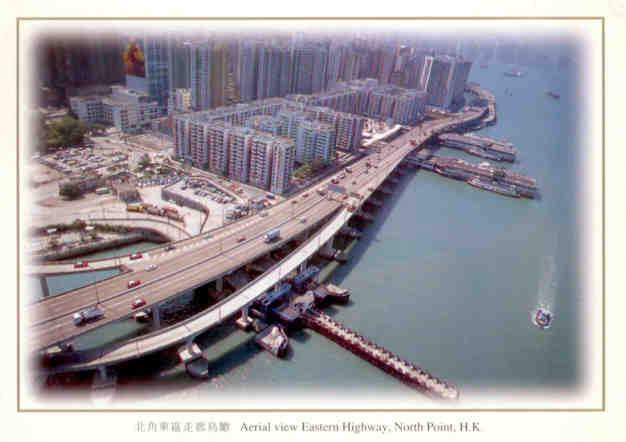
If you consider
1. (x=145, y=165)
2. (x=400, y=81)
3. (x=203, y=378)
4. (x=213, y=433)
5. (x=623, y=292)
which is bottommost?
(x=203, y=378)

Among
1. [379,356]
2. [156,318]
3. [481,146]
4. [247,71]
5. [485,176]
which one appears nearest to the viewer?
[379,356]

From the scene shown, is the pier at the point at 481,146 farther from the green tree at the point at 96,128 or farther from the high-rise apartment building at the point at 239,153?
the green tree at the point at 96,128

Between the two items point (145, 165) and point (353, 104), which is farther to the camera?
point (353, 104)

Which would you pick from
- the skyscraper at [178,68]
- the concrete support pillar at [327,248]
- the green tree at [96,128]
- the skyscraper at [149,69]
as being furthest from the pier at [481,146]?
the green tree at [96,128]

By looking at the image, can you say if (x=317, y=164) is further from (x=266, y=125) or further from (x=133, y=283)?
(x=133, y=283)

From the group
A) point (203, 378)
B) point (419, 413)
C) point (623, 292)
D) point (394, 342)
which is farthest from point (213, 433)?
point (394, 342)

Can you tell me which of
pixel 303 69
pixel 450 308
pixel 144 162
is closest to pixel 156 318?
pixel 450 308

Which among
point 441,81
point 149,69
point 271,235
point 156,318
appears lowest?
point 156,318

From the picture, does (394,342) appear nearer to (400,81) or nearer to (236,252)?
(236,252)
